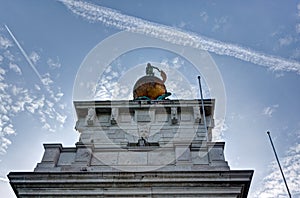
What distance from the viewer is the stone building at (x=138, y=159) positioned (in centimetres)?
991

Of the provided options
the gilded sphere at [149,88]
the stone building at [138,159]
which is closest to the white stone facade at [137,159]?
the stone building at [138,159]

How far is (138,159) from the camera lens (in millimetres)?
11305

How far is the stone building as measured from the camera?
991 centimetres

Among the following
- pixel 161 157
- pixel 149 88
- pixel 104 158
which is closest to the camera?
pixel 161 157

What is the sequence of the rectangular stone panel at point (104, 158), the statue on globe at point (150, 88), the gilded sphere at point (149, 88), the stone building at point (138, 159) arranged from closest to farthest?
1. the stone building at point (138, 159)
2. the rectangular stone panel at point (104, 158)
3. the statue on globe at point (150, 88)
4. the gilded sphere at point (149, 88)

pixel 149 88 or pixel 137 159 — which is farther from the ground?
pixel 149 88

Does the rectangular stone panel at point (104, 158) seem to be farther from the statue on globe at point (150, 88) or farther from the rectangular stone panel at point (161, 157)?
the statue on globe at point (150, 88)

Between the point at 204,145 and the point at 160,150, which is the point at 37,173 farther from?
the point at 204,145

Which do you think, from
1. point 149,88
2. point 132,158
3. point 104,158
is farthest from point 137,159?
point 149,88

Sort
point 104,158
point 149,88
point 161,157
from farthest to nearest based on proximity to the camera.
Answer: point 149,88 < point 104,158 < point 161,157

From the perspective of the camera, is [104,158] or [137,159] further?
[104,158]

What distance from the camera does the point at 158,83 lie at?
1744 cm

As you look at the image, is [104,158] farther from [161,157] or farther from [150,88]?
[150,88]

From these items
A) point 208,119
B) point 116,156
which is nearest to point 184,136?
point 208,119
